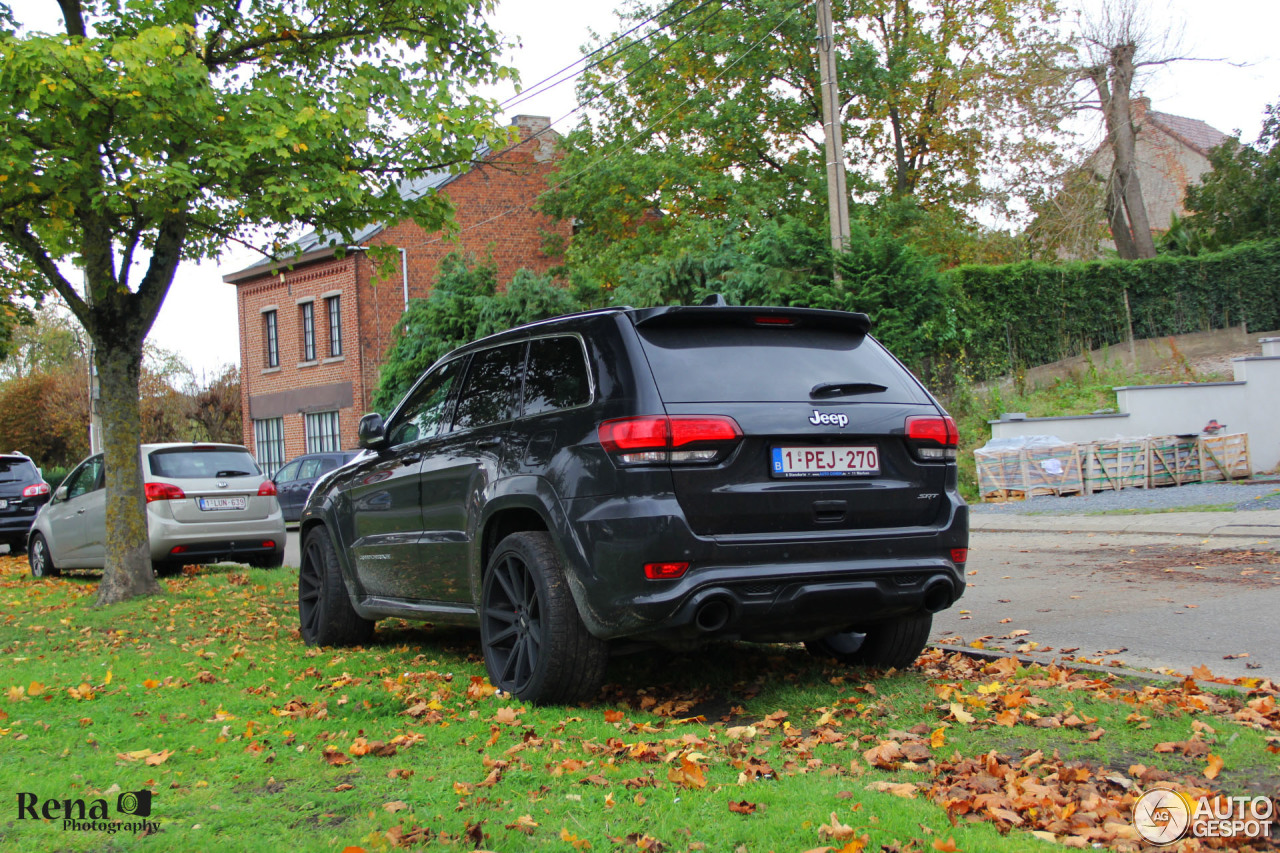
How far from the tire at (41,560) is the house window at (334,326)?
19120mm

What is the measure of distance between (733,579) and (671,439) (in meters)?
0.61

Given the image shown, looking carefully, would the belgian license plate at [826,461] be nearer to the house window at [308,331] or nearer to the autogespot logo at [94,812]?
the autogespot logo at [94,812]

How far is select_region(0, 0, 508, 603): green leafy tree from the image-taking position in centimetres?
827

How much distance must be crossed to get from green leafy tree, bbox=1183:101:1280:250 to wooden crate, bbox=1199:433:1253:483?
47.7 ft

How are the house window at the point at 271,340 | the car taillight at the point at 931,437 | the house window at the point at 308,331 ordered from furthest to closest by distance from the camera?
the house window at the point at 271,340
the house window at the point at 308,331
the car taillight at the point at 931,437

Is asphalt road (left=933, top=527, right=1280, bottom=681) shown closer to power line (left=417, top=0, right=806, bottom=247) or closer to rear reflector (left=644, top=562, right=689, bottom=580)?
rear reflector (left=644, top=562, right=689, bottom=580)

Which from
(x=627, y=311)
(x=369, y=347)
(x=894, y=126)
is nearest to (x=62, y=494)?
(x=627, y=311)

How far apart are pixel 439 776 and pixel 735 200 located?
84.8 feet

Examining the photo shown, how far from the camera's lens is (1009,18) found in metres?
31.3

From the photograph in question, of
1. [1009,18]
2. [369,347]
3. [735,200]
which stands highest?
[1009,18]

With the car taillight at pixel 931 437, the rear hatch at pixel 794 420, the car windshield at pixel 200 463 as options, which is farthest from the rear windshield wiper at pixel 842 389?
the car windshield at pixel 200 463

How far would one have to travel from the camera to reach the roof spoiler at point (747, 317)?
484 centimetres

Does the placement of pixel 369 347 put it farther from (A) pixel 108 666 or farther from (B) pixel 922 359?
(A) pixel 108 666

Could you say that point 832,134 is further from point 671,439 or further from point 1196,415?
point 671,439
